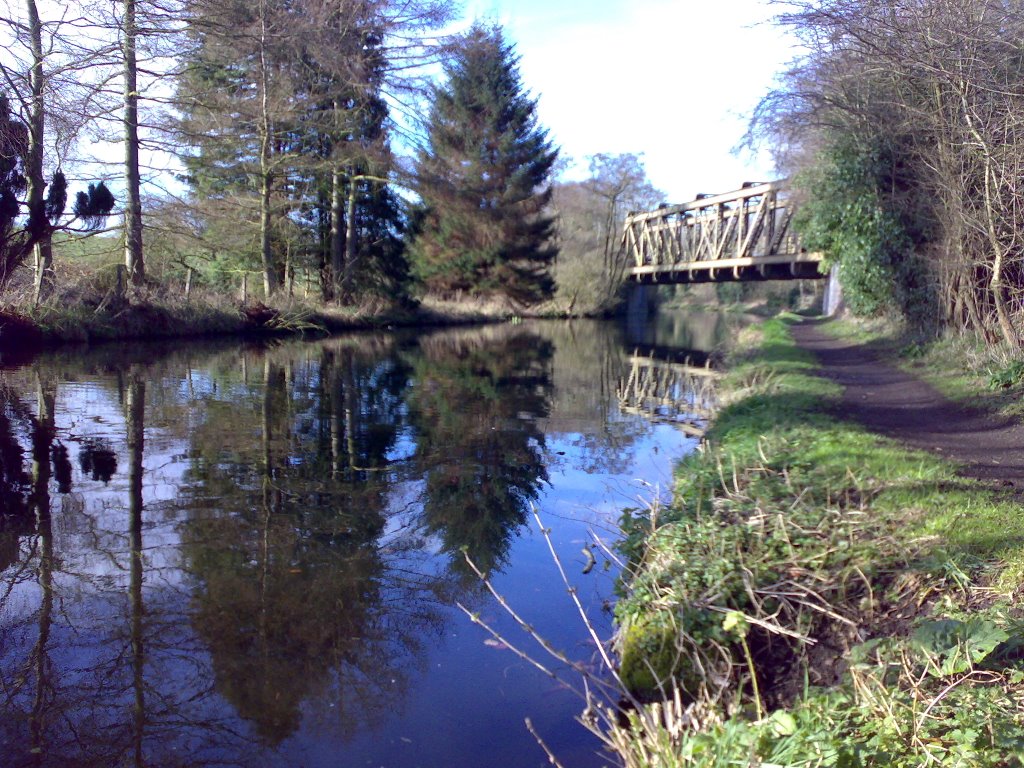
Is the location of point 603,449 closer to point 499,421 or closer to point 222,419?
point 499,421

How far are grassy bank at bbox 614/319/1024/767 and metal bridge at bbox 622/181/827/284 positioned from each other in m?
23.7

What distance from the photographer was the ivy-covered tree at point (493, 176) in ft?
127

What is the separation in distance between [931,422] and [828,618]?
19.4 ft

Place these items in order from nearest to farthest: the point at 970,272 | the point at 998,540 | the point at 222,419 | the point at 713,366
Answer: the point at 998,540 → the point at 222,419 → the point at 970,272 → the point at 713,366

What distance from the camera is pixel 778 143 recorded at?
1827 cm

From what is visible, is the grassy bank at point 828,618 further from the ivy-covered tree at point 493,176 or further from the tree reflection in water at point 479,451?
the ivy-covered tree at point 493,176

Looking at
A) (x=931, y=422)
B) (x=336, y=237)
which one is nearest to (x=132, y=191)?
(x=336, y=237)

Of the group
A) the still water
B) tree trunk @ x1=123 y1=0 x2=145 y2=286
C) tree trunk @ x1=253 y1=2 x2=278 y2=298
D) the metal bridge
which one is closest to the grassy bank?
the still water

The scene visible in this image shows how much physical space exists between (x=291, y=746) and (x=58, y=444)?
247 inches

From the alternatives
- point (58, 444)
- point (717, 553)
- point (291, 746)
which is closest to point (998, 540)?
point (717, 553)

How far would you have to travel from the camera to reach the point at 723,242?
115 feet

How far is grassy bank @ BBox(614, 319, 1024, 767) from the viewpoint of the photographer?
282 cm

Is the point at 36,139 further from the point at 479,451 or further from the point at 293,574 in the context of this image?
the point at 293,574

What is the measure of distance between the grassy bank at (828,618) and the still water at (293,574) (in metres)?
0.57
